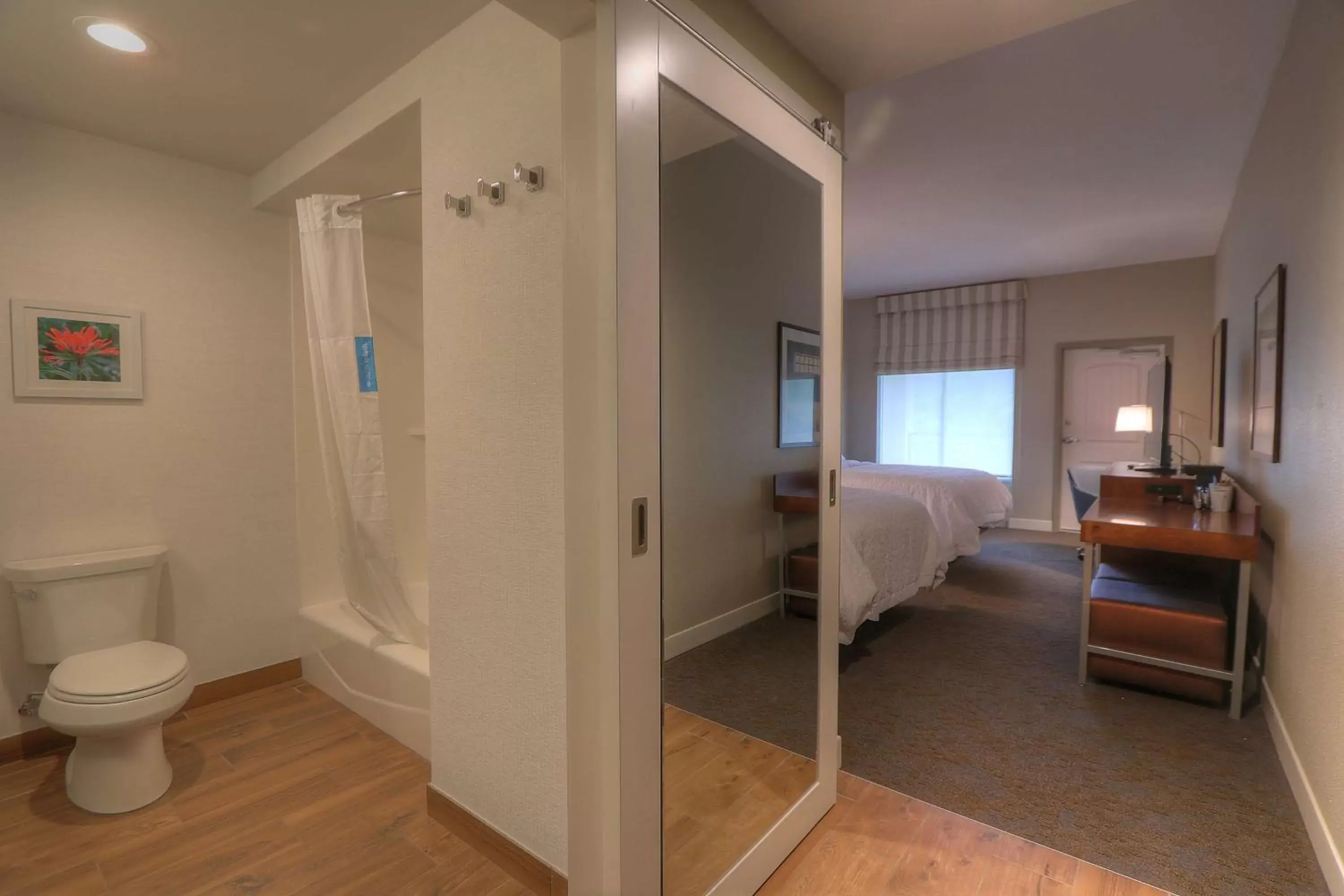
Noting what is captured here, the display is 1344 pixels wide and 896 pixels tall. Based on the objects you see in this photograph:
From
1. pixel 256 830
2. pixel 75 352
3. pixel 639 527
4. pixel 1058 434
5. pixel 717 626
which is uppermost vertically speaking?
pixel 75 352

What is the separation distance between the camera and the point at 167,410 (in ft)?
8.73

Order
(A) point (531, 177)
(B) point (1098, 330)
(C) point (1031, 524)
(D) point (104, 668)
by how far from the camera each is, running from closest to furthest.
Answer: (A) point (531, 177) → (D) point (104, 668) → (B) point (1098, 330) → (C) point (1031, 524)

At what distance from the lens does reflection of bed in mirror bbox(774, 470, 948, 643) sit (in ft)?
9.56

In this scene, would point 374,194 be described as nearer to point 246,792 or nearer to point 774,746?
point 246,792

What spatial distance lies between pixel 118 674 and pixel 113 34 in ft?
6.35

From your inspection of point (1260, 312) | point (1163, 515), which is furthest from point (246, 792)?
point (1260, 312)

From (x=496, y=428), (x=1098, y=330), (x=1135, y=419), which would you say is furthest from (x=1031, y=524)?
(x=496, y=428)

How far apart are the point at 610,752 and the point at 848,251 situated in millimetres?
5226

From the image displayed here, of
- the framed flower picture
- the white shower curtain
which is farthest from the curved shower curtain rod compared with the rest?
the framed flower picture

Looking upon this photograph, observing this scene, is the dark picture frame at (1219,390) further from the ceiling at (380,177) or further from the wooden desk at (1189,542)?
the ceiling at (380,177)

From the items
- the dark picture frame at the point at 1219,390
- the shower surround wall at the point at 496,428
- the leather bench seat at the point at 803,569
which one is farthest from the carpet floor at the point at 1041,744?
the dark picture frame at the point at 1219,390

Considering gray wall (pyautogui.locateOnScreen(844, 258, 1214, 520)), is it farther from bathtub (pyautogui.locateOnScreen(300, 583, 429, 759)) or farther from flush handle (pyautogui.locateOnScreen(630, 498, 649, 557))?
flush handle (pyautogui.locateOnScreen(630, 498, 649, 557))

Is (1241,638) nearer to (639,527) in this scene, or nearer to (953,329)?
(639,527)

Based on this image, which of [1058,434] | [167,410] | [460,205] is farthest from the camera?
[1058,434]
